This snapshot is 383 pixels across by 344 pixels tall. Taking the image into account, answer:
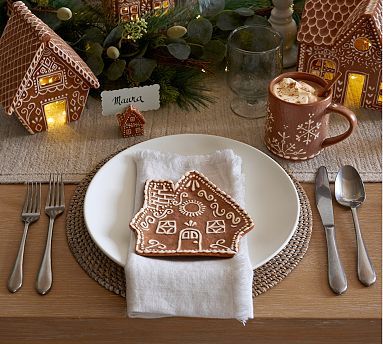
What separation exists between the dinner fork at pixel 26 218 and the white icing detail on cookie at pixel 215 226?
25 cm

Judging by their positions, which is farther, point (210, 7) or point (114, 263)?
point (210, 7)

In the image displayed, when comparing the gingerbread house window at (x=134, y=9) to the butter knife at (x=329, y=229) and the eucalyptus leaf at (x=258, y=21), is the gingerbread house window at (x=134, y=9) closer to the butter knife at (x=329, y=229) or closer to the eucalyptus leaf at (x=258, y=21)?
the eucalyptus leaf at (x=258, y=21)

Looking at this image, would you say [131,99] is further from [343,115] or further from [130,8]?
[343,115]

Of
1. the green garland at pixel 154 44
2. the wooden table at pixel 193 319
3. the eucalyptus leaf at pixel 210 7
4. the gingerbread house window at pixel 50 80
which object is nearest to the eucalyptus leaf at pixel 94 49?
the green garland at pixel 154 44

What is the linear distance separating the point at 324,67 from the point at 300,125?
21cm

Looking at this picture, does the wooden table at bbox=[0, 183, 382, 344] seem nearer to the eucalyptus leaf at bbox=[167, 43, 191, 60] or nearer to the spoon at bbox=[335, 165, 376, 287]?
the spoon at bbox=[335, 165, 376, 287]

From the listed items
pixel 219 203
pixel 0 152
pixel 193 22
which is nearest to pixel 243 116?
pixel 193 22

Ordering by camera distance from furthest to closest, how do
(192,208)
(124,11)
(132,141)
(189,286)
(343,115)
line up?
(124,11), (132,141), (343,115), (192,208), (189,286)

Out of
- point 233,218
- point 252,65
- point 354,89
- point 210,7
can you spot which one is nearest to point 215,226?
point 233,218

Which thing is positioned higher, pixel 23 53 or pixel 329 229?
pixel 23 53

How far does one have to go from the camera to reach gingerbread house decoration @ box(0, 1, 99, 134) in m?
1.05

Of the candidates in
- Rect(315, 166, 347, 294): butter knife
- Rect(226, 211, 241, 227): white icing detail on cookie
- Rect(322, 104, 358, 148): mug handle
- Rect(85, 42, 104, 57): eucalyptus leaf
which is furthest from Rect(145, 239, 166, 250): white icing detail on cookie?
Rect(85, 42, 104, 57): eucalyptus leaf

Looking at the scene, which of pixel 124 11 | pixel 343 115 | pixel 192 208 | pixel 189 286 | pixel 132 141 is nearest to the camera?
pixel 189 286

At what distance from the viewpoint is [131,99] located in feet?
3.75
